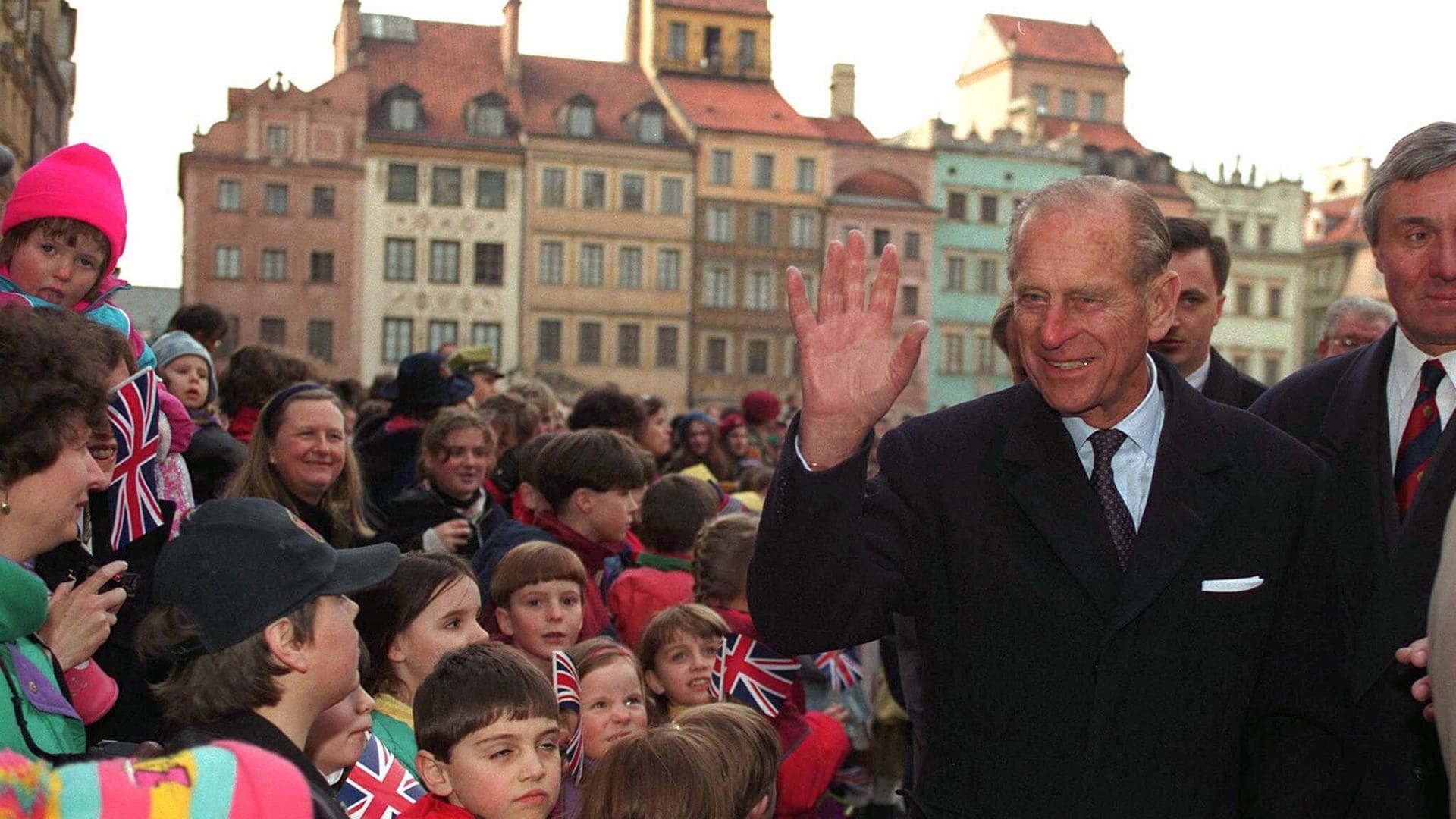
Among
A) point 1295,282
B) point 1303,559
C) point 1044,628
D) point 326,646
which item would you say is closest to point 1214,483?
point 1303,559

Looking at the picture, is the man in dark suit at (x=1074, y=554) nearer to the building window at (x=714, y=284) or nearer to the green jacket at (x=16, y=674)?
the green jacket at (x=16, y=674)

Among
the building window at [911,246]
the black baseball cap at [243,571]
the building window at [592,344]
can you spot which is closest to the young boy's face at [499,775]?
the black baseball cap at [243,571]

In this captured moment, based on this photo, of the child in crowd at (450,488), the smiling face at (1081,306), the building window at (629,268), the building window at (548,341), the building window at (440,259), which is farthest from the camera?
the building window at (629,268)

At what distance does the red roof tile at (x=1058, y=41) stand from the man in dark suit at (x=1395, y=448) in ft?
201

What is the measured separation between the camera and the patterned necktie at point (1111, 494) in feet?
10.2

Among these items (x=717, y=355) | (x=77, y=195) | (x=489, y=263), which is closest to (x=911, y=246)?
(x=717, y=355)

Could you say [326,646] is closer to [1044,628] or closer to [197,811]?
[1044,628]

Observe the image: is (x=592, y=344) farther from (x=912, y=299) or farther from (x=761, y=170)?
(x=912, y=299)

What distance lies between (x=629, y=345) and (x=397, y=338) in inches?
316

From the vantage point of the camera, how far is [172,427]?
18.4 feet

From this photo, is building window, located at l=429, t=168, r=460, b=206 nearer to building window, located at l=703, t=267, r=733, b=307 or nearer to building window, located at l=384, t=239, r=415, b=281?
building window, located at l=384, t=239, r=415, b=281

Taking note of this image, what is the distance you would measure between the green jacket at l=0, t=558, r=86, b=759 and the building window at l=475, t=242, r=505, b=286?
48.0 m

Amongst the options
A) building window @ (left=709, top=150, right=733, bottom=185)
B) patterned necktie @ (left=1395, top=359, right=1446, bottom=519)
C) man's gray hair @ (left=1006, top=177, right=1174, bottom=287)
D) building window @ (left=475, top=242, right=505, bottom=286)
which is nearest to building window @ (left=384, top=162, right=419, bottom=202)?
building window @ (left=475, top=242, right=505, bottom=286)

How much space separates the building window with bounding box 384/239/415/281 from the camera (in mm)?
49531
